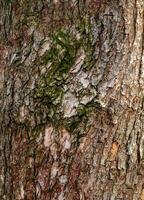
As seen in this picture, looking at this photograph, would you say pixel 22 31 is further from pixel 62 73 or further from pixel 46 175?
pixel 46 175

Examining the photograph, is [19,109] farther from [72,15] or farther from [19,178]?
[72,15]

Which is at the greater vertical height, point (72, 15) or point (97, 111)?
point (72, 15)

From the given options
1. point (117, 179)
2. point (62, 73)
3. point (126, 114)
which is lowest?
point (117, 179)

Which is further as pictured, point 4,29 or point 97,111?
point 4,29

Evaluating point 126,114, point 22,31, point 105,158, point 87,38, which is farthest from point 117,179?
point 22,31

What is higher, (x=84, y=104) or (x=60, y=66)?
(x=60, y=66)

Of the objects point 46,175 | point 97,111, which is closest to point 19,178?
point 46,175
